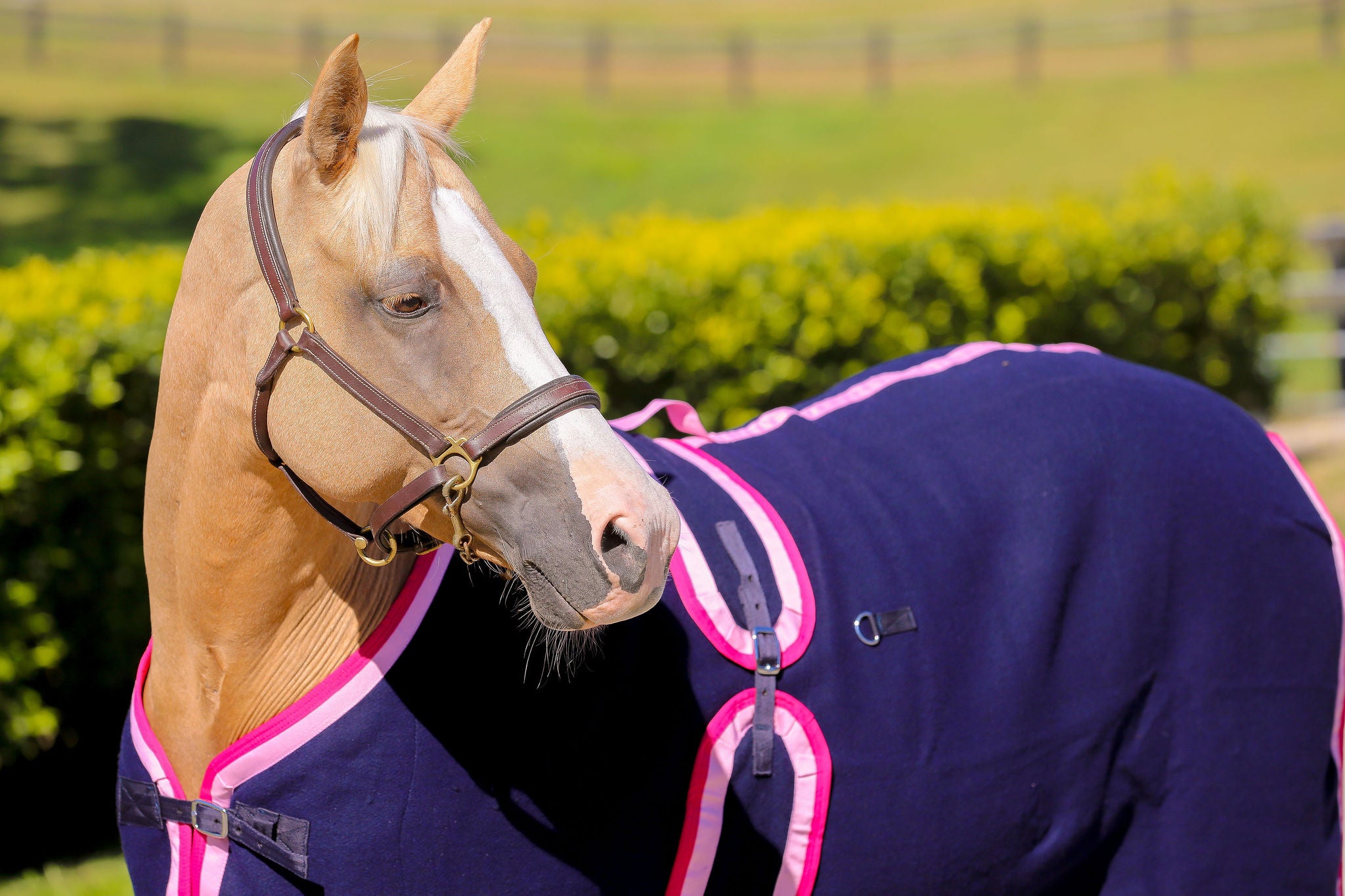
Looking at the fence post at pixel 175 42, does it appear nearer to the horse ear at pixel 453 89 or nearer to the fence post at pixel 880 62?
the fence post at pixel 880 62

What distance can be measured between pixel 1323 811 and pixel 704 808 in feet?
4.19

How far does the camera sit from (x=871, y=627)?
191 centimetres

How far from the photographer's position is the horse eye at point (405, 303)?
4.91ft

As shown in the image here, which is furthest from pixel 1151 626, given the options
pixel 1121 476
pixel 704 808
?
pixel 704 808

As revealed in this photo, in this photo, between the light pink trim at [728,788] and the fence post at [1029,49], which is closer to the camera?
the light pink trim at [728,788]

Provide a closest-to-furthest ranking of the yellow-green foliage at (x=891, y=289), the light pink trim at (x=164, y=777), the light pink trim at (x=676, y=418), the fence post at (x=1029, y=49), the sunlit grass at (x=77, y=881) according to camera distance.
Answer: the light pink trim at (x=164, y=777) < the light pink trim at (x=676, y=418) < the sunlit grass at (x=77, y=881) < the yellow-green foliage at (x=891, y=289) < the fence post at (x=1029, y=49)

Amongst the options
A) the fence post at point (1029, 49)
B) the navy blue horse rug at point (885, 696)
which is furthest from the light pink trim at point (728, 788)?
the fence post at point (1029, 49)

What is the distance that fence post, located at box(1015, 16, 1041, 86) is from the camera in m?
25.2

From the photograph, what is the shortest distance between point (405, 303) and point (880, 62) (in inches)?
1039

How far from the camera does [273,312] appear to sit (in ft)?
5.09

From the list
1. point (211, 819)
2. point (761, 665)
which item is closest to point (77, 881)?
point (211, 819)

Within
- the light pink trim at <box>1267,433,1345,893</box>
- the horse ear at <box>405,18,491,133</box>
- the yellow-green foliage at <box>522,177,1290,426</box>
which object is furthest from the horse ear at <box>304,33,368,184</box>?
the yellow-green foliage at <box>522,177,1290,426</box>

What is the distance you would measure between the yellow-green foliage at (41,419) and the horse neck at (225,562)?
6.25ft

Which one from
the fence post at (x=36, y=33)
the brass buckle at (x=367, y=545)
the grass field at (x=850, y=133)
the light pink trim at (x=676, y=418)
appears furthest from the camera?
the fence post at (x=36, y=33)
